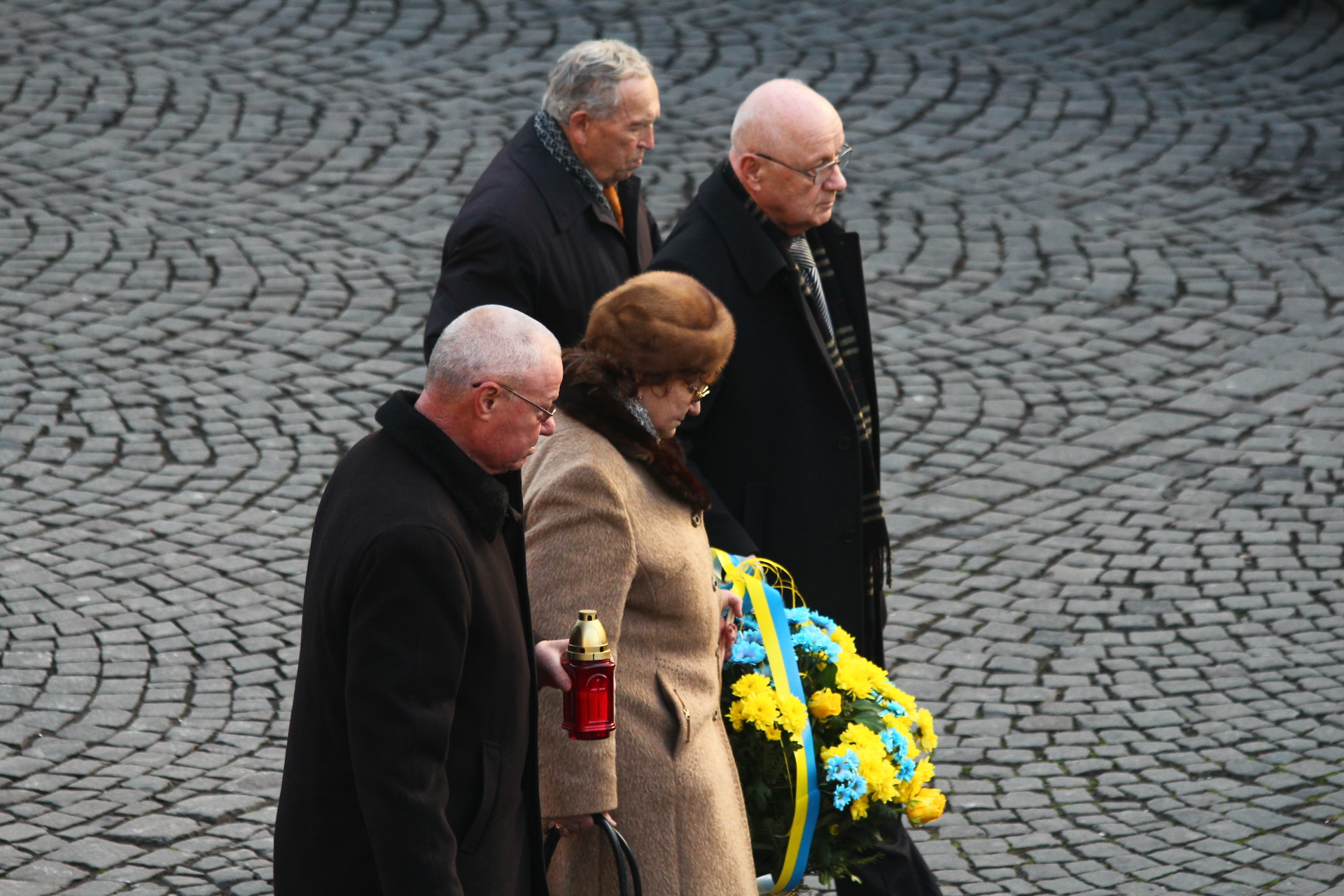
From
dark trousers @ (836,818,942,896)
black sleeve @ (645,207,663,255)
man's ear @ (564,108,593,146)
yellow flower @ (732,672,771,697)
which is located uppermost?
man's ear @ (564,108,593,146)

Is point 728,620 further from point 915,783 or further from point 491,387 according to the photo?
point 491,387

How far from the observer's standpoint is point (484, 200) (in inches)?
190

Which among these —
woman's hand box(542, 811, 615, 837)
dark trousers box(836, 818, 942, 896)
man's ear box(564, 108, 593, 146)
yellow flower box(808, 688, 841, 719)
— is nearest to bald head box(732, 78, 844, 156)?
man's ear box(564, 108, 593, 146)

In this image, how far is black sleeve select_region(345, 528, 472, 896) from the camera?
2795 mm

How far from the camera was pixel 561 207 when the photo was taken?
487 cm

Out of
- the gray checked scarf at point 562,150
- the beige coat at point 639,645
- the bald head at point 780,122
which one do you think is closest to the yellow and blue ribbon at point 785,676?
the beige coat at point 639,645

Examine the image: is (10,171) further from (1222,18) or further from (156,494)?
(1222,18)

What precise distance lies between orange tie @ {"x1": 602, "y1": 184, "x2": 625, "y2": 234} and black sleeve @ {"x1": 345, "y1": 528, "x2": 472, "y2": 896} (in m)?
2.39

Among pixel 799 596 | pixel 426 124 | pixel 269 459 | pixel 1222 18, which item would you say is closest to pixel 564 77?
pixel 799 596

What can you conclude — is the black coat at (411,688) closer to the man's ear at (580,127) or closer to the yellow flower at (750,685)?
the yellow flower at (750,685)

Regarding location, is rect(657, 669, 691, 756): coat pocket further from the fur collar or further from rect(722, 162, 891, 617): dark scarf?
rect(722, 162, 891, 617): dark scarf

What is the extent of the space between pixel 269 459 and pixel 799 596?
11.5 feet

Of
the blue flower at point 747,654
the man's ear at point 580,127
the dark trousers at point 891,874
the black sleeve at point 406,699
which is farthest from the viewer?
the man's ear at point 580,127

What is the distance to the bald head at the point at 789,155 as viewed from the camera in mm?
4441
